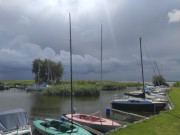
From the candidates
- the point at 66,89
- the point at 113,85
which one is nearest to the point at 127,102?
the point at 66,89

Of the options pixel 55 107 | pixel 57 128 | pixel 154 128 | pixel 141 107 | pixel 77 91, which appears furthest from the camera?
pixel 77 91

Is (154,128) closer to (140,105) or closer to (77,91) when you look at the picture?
(140,105)

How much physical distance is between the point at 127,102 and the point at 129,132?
1413cm

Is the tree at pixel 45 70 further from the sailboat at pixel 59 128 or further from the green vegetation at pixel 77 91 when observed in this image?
the sailboat at pixel 59 128

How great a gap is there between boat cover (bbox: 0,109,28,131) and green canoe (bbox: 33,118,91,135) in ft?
5.92

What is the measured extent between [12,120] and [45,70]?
74846mm

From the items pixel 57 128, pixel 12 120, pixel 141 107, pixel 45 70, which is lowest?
pixel 141 107

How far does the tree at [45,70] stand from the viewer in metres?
84.4

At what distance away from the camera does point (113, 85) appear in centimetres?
6938

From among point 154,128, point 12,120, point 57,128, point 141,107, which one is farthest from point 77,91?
point 154,128

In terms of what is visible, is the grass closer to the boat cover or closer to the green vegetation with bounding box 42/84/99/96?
the boat cover

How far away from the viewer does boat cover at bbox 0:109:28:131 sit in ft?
37.7

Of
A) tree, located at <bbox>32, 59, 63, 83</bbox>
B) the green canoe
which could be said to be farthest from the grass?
tree, located at <bbox>32, 59, 63, 83</bbox>

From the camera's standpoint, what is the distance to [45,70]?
84.1 metres
